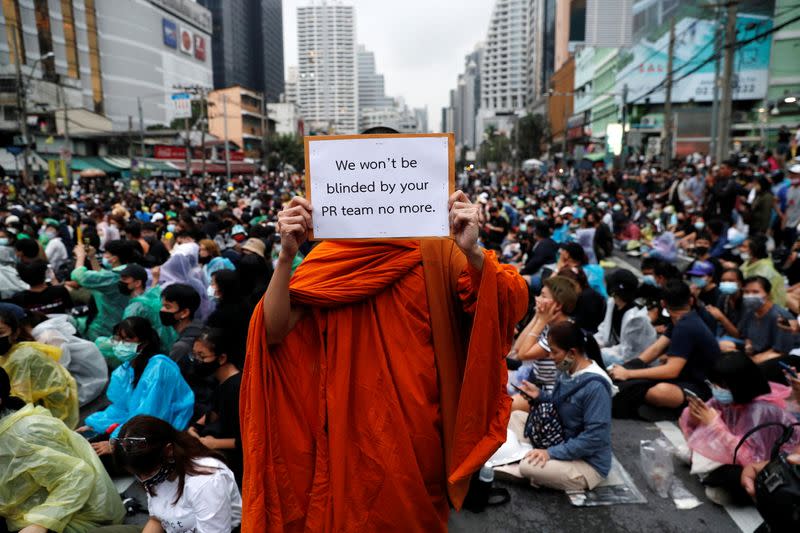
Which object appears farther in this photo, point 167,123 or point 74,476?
point 167,123

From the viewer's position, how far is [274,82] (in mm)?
141625

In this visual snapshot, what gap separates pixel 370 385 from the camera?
2.08 metres

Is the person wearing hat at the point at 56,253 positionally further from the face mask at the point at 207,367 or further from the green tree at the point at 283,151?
the green tree at the point at 283,151

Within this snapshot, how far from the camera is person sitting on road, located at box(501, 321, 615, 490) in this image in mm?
3641

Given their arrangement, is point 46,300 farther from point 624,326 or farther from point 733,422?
point 733,422

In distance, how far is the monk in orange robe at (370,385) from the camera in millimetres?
2053

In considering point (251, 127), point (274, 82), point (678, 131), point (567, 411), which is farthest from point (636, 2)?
point (274, 82)

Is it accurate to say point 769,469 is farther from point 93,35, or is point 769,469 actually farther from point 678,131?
point 93,35

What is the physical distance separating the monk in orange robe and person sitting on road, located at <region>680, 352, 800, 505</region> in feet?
6.89

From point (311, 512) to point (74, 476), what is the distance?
1.70 m

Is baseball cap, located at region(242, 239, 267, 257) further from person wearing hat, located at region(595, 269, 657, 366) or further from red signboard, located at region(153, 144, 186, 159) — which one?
red signboard, located at region(153, 144, 186, 159)

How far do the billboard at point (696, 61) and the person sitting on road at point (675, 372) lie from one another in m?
39.2

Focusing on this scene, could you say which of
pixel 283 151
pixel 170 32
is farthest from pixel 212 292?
pixel 170 32

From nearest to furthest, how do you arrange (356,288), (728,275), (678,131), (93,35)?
(356,288) → (728,275) → (678,131) → (93,35)
